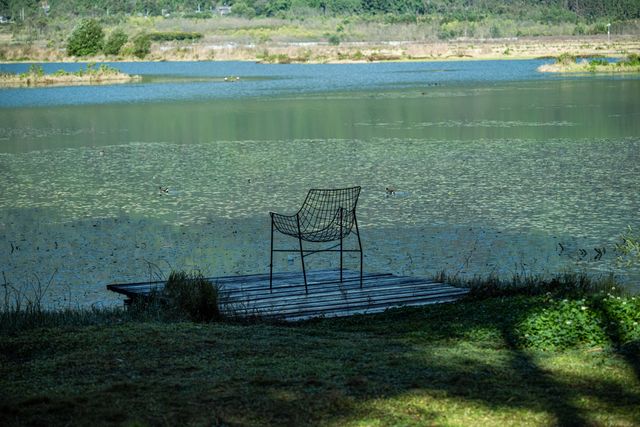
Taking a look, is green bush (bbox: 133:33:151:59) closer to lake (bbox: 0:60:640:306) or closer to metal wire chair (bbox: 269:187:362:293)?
lake (bbox: 0:60:640:306)

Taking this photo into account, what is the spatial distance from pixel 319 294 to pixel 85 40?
7764 cm

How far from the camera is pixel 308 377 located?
4766 mm

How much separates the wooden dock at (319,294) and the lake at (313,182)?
4.27 ft

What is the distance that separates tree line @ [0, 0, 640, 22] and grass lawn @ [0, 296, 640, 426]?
136918mm

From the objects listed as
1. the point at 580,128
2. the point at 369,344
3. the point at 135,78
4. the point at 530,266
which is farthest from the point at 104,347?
the point at 135,78

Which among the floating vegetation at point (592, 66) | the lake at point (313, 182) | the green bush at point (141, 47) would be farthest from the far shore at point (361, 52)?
the lake at point (313, 182)

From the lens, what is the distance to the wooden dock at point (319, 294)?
7652 millimetres

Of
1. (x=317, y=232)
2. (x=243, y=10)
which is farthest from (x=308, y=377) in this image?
(x=243, y=10)

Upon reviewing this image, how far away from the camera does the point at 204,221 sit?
1345cm

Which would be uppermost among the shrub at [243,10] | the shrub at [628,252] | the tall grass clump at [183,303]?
the tall grass clump at [183,303]

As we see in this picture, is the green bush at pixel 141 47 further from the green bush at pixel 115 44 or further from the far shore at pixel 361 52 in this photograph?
the green bush at pixel 115 44

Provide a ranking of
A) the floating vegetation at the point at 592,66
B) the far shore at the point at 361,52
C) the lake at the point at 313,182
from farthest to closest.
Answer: the far shore at the point at 361,52 < the floating vegetation at the point at 592,66 < the lake at the point at 313,182

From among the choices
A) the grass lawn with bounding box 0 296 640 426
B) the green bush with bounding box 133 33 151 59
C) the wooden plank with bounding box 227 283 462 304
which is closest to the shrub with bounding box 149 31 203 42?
the green bush with bounding box 133 33 151 59

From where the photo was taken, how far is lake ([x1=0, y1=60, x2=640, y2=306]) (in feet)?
35.7
